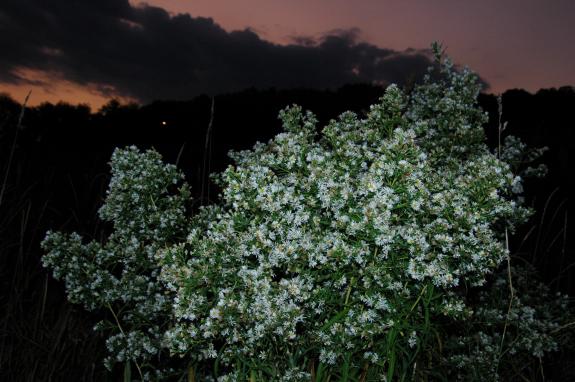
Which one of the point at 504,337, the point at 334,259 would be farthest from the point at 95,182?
the point at 334,259

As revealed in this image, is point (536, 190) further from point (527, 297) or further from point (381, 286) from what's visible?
point (381, 286)

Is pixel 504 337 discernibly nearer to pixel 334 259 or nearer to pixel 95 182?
pixel 334 259

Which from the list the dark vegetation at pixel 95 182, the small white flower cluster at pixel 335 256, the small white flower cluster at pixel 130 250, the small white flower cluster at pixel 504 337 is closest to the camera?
the small white flower cluster at pixel 335 256

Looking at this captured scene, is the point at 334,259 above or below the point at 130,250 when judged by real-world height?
above

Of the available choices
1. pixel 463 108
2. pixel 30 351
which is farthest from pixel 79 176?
pixel 463 108

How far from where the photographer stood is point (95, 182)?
376 inches

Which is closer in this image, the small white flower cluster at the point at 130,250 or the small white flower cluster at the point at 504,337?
the small white flower cluster at the point at 130,250

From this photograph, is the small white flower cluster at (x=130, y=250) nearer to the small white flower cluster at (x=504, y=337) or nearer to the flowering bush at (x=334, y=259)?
the flowering bush at (x=334, y=259)

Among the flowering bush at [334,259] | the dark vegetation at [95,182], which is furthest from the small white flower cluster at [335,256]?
the dark vegetation at [95,182]

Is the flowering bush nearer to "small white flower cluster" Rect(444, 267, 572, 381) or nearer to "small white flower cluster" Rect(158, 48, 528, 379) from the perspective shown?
"small white flower cluster" Rect(158, 48, 528, 379)

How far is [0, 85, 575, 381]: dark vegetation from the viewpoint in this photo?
574 cm

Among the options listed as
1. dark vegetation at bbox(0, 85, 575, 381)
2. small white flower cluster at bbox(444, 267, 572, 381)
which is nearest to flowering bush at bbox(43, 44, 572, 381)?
small white flower cluster at bbox(444, 267, 572, 381)

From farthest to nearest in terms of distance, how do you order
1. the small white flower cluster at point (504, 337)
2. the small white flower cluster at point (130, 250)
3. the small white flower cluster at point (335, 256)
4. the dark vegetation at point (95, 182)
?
1. the dark vegetation at point (95, 182)
2. the small white flower cluster at point (504, 337)
3. the small white flower cluster at point (130, 250)
4. the small white flower cluster at point (335, 256)

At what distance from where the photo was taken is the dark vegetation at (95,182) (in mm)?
5738
